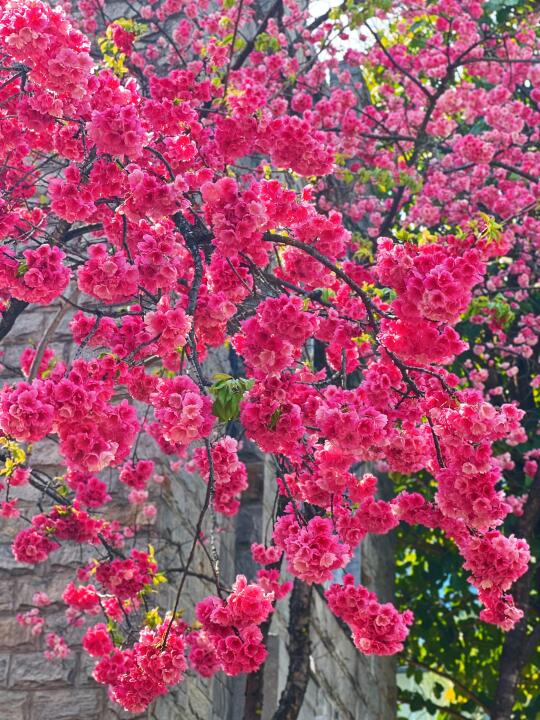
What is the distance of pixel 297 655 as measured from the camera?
16.0 ft

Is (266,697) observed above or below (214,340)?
below

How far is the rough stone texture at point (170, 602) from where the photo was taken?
173 inches

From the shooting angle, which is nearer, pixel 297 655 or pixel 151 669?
pixel 151 669

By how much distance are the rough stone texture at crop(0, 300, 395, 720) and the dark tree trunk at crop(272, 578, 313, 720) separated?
20 cm

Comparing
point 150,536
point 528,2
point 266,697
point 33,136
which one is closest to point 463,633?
point 266,697

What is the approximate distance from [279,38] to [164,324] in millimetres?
4840

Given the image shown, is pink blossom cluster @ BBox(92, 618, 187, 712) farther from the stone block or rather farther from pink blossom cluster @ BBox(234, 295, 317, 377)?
pink blossom cluster @ BBox(234, 295, 317, 377)

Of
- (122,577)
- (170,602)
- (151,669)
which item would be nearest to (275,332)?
(151,669)

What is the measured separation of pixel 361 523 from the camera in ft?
13.1

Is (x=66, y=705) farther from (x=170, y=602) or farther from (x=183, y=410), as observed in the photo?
(x=183, y=410)

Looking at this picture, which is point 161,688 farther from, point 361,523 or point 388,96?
point 388,96

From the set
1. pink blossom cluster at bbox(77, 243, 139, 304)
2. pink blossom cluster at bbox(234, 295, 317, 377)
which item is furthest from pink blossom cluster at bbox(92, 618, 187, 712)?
pink blossom cluster at bbox(77, 243, 139, 304)

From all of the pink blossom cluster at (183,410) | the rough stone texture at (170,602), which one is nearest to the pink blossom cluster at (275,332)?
the pink blossom cluster at (183,410)

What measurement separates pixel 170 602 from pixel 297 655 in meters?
0.76
